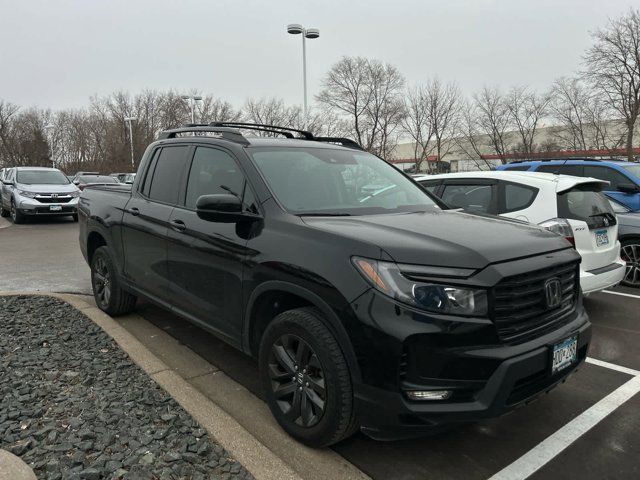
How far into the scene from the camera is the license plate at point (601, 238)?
5.28 meters

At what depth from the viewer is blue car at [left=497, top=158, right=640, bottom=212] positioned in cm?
822

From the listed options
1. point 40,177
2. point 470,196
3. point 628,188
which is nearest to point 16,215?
point 40,177

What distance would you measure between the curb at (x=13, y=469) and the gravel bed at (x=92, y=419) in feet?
0.15

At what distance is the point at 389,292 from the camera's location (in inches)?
96.6

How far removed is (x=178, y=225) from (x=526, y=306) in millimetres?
2632

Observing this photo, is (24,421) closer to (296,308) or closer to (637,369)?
(296,308)

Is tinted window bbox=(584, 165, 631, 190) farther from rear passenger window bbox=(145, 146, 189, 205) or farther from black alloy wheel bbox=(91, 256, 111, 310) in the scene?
black alloy wheel bbox=(91, 256, 111, 310)


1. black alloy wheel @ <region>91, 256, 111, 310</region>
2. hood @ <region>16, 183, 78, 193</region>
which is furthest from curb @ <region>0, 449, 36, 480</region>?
hood @ <region>16, 183, 78, 193</region>

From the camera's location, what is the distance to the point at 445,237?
2723 mm

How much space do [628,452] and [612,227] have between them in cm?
335

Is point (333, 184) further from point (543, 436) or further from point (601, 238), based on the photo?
point (601, 238)

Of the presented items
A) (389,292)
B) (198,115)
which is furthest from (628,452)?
(198,115)

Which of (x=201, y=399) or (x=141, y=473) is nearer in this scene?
(x=141, y=473)

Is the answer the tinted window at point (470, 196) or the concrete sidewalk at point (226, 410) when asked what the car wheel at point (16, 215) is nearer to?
the concrete sidewalk at point (226, 410)
